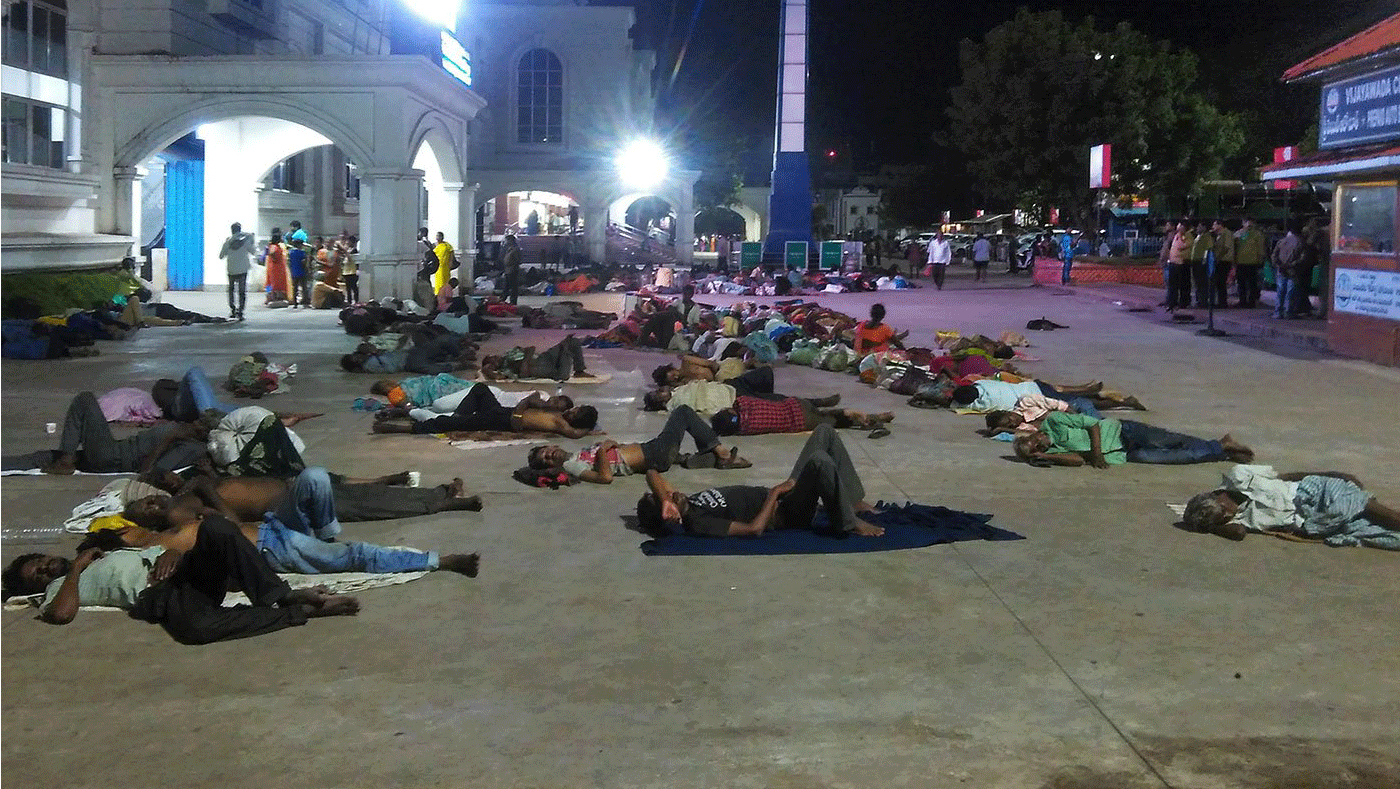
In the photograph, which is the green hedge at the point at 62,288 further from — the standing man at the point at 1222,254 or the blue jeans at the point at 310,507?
the standing man at the point at 1222,254

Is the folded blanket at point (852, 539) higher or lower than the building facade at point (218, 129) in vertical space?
lower

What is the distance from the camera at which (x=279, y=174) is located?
103 ft

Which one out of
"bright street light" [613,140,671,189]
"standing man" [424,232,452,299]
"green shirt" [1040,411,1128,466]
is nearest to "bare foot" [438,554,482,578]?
"green shirt" [1040,411,1128,466]

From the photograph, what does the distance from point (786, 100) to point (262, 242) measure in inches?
804

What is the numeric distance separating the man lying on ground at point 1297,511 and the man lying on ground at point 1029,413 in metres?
3.17

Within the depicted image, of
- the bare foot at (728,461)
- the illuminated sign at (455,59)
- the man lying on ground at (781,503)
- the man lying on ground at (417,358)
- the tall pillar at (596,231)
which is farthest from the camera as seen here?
the tall pillar at (596,231)

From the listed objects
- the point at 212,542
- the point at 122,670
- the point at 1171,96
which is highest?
the point at 1171,96

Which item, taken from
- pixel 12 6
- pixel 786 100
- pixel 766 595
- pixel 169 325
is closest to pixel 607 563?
pixel 766 595

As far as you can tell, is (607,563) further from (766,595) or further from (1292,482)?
(1292,482)

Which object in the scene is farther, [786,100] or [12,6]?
[786,100]

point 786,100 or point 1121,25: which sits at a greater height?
point 1121,25

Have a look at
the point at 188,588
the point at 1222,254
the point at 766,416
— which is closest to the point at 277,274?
the point at 766,416

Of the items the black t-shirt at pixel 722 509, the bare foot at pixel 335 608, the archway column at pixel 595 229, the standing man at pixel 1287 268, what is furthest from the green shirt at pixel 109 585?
the archway column at pixel 595 229

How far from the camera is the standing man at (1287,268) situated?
2294 centimetres
